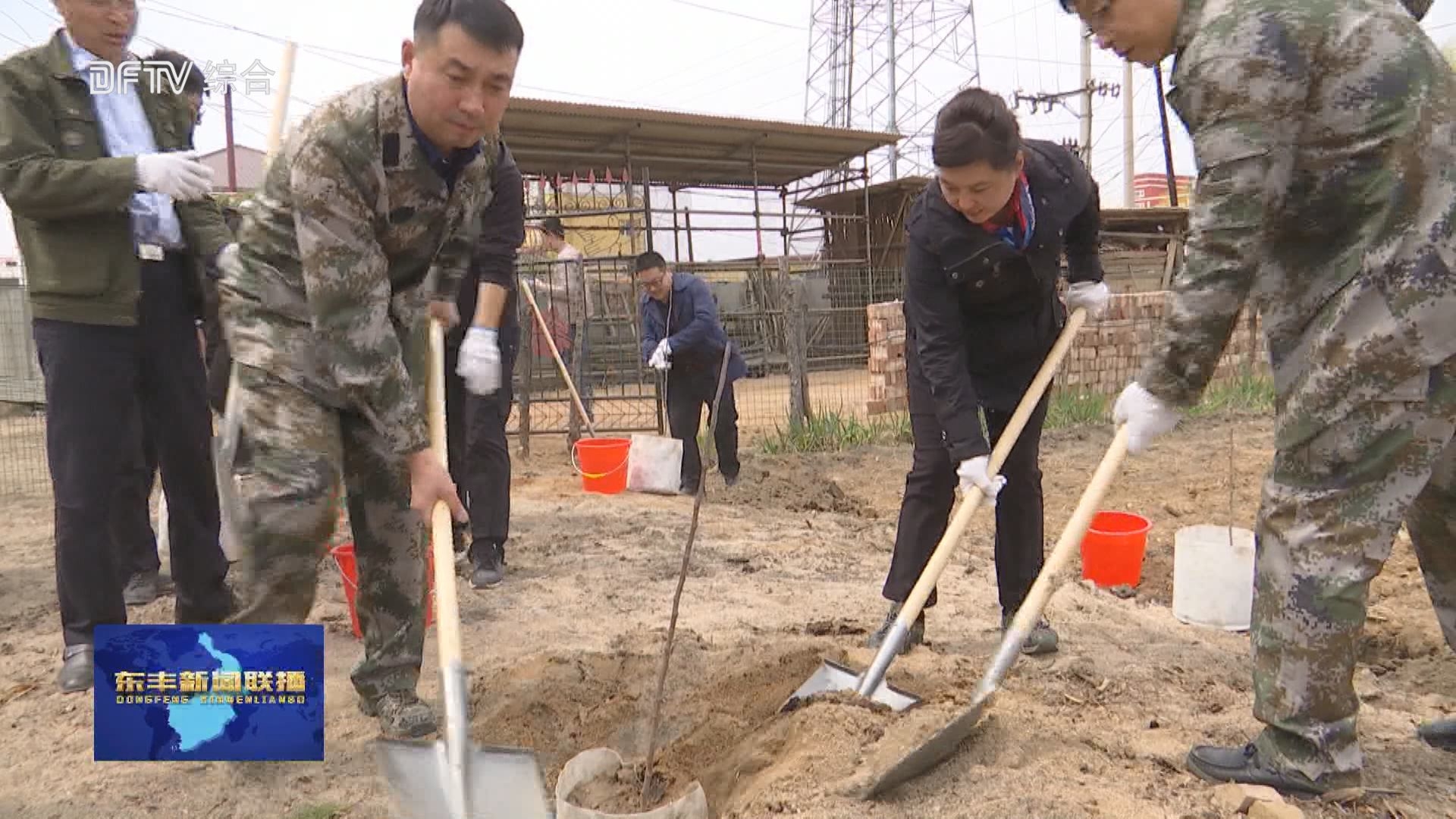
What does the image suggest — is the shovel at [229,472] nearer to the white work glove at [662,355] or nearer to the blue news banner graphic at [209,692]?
the blue news banner graphic at [209,692]

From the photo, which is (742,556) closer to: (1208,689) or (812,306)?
(1208,689)

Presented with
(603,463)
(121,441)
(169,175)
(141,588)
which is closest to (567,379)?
(603,463)

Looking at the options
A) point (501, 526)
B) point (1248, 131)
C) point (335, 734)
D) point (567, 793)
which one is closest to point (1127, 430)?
point (1248, 131)

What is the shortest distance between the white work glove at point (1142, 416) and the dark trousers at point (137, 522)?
3.47 m

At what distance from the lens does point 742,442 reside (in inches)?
337

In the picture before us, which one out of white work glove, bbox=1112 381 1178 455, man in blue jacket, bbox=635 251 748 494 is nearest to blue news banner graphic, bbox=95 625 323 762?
white work glove, bbox=1112 381 1178 455

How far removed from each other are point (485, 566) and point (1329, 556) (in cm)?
307

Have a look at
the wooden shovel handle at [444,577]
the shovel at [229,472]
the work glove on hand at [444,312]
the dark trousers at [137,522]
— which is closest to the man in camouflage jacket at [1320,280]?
the wooden shovel handle at [444,577]

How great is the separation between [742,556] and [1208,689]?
90.5 inches

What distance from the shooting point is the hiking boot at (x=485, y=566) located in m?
3.85

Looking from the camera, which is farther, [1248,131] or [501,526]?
[501,526]

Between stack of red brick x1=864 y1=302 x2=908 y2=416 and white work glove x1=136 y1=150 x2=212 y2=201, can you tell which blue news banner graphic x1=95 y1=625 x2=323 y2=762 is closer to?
white work glove x1=136 y1=150 x2=212 y2=201

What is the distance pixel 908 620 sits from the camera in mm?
2521

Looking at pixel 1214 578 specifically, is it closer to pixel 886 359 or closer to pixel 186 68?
pixel 186 68
